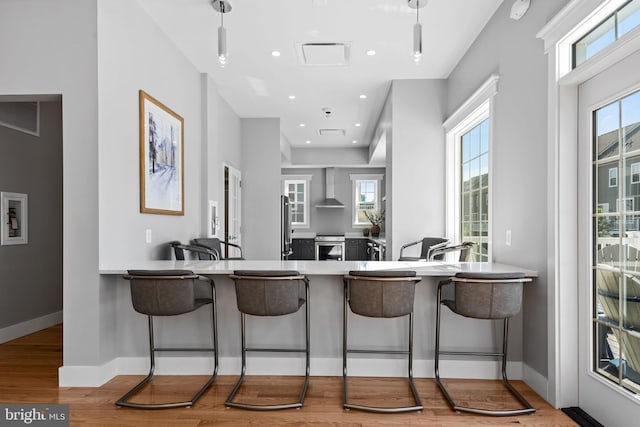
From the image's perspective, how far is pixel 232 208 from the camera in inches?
236

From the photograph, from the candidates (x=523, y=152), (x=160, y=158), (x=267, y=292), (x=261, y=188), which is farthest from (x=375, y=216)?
(x=267, y=292)

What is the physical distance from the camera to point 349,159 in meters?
9.38

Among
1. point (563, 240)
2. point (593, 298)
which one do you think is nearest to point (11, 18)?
point (563, 240)

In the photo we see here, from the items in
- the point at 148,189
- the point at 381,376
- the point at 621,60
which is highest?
the point at 621,60

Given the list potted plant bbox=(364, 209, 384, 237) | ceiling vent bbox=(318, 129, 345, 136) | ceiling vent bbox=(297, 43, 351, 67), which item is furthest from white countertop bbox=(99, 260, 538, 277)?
potted plant bbox=(364, 209, 384, 237)

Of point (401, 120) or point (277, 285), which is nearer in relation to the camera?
point (277, 285)

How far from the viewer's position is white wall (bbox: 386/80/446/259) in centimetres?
476

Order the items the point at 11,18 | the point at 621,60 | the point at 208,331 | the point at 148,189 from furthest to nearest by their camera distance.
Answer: the point at 148,189
the point at 208,331
the point at 11,18
the point at 621,60

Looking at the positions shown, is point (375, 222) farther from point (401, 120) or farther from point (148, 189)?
point (148, 189)

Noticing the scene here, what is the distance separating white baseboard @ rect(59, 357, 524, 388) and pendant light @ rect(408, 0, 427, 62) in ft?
7.32

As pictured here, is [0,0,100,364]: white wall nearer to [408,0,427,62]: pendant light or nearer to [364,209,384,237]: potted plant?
[408,0,427,62]: pendant light

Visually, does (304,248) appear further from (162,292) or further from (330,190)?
(162,292)

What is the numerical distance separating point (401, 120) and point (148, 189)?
305 cm

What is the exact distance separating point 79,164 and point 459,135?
12.5ft
